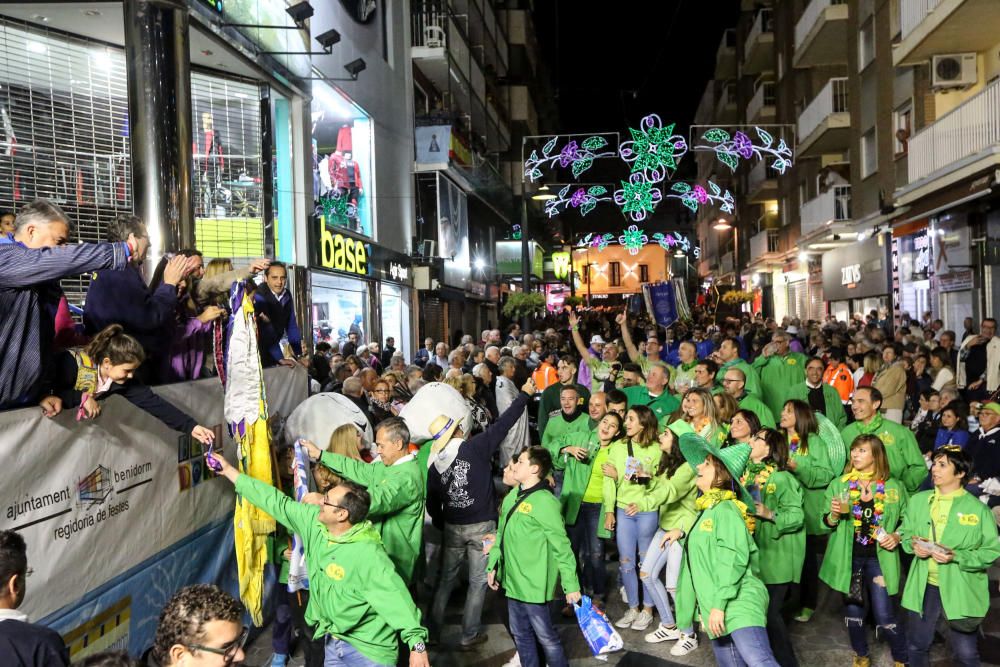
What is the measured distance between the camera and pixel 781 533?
6062 millimetres

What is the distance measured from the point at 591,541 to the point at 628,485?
3.44ft

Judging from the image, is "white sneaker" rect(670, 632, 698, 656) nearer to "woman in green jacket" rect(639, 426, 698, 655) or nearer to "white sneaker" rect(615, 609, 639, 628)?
"woman in green jacket" rect(639, 426, 698, 655)

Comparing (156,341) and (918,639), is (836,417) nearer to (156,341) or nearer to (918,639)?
(918,639)

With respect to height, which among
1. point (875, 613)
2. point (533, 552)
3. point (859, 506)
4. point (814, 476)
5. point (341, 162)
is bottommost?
point (875, 613)

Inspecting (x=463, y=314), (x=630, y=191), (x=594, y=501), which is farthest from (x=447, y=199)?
(x=594, y=501)

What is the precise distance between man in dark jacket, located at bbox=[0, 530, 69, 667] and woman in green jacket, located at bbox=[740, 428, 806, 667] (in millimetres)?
4443

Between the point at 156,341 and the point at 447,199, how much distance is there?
21.1m

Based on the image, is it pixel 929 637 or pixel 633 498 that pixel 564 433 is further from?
pixel 929 637

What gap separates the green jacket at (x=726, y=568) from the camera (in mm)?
4836

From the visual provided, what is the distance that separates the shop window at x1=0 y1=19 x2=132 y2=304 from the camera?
33.8 ft

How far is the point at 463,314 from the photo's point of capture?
34.1 meters

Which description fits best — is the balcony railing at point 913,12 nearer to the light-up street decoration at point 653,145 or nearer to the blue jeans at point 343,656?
the light-up street decoration at point 653,145

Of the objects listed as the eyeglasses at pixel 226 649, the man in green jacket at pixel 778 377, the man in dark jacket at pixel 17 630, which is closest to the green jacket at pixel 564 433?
the man in green jacket at pixel 778 377

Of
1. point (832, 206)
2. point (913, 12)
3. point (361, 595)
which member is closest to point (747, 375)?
point (361, 595)
